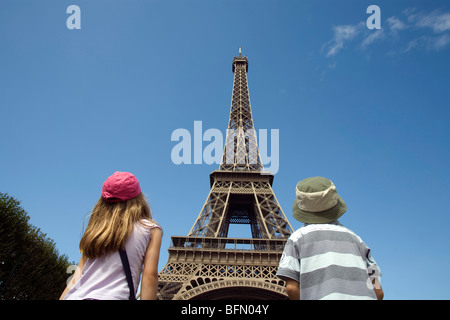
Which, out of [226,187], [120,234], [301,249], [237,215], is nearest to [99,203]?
[120,234]

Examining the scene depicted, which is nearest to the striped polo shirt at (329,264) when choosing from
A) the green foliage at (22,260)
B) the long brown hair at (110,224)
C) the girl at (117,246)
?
the girl at (117,246)

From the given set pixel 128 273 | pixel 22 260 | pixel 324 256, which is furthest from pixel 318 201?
pixel 22 260

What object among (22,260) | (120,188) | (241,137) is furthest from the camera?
(241,137)

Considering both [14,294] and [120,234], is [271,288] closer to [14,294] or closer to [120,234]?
[14,294]

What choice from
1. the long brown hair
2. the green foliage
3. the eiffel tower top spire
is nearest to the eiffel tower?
the eiffel tower top spire

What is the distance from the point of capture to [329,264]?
2.53 m

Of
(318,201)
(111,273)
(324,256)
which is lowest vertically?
(111,273)

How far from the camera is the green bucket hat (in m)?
2.84

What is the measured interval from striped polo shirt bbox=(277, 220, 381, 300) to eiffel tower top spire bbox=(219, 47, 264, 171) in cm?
2851

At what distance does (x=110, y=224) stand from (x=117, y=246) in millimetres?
209

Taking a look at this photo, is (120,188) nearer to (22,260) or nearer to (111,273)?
(111,273)

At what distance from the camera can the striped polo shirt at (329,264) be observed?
2.43m

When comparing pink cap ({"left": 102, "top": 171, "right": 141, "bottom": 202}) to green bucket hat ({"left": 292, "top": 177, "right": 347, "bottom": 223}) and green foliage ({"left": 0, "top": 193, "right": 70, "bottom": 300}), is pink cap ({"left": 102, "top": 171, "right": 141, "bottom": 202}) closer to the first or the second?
green bucket hat ({"left": 292, "top": 177, "right": 347, "bottom": 223})
